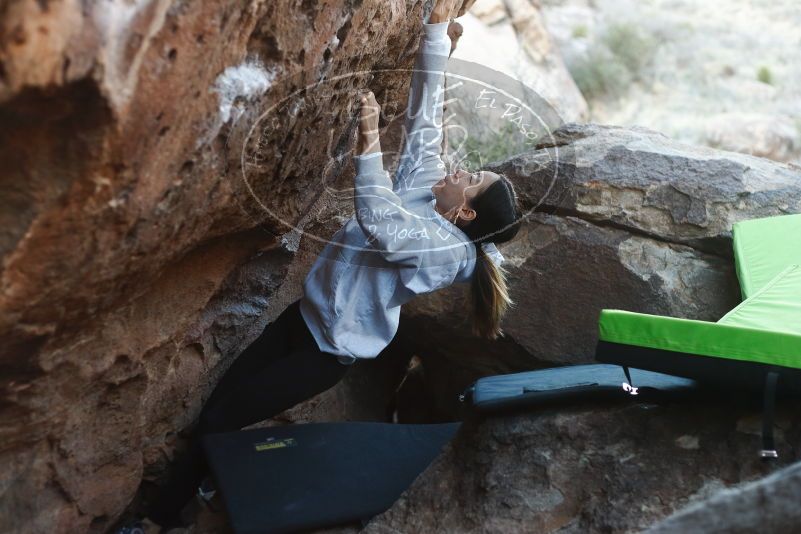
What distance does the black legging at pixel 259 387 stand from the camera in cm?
246

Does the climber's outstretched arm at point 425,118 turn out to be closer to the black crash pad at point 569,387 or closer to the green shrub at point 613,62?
the black crash pad at point 569,387

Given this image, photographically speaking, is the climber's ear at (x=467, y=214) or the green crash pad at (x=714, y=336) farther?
the climber's ear at (x=467, y=214)

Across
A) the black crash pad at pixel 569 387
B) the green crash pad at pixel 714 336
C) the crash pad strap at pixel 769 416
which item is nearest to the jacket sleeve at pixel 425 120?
the green crash pad at pixel 714 336

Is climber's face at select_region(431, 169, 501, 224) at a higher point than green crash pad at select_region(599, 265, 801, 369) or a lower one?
higher

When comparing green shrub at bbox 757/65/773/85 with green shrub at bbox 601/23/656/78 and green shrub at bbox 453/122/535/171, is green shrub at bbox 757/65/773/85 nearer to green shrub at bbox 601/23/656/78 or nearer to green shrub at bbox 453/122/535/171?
green shrub at bbox 601/23/656/78

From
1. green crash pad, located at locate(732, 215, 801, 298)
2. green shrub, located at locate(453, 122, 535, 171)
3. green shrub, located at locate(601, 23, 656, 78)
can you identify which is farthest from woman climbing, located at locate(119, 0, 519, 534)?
green shrub, located at locate(601, 23, 656, 78)

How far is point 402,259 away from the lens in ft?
7.50

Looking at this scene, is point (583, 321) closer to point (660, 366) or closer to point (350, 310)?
point (660, 366)

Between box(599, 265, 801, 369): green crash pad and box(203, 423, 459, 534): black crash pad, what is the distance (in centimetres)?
76

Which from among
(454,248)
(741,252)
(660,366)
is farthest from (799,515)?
(741,252)

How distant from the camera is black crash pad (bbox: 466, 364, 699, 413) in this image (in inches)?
101

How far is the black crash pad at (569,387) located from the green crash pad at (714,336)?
0.19m

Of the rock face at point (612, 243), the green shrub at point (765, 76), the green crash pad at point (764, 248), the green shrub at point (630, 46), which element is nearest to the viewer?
the green crash pad at point (764, 248)

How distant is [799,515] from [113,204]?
134 cm
